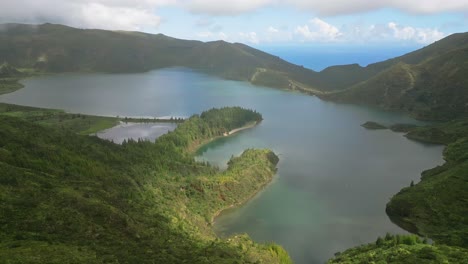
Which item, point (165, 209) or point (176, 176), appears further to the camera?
point (176, 176)

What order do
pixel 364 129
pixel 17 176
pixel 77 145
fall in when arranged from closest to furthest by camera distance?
pixel 17 176 < pixel 77 145 < pixel 364 129

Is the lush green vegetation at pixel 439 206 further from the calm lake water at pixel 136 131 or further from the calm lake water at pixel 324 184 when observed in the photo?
the calm lake water at pixel 136 131

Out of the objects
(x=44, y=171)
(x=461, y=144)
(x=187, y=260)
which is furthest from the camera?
(x=461, y=144)

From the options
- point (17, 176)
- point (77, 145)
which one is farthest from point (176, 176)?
point (17, 176)

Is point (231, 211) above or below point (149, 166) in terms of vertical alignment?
below

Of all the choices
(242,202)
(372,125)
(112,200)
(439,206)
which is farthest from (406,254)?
(372,125)

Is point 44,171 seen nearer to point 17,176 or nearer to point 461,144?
point 17,176

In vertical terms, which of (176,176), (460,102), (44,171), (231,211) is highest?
(460,102)
